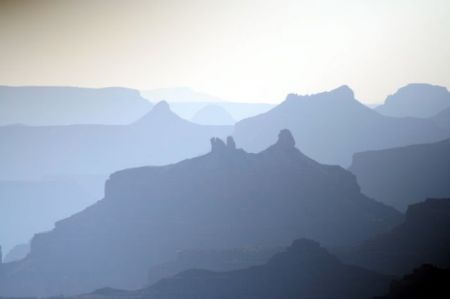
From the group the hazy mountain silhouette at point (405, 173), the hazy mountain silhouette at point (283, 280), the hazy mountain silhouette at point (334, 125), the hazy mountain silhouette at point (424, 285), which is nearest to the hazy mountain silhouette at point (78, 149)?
the hazy mountain silhouette at point (334, 125)

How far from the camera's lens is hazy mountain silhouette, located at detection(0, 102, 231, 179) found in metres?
162

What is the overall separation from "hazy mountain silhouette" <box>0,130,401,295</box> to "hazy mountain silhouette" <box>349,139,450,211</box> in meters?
9.38

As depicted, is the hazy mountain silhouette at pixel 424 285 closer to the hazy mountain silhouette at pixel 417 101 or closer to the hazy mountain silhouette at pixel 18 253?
the hazy mountain silhouette at pixel 18 253

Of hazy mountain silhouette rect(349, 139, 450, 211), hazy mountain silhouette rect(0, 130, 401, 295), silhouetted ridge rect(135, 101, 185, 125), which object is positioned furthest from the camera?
silhouetted ridge rect(135, 101, 185, 125)

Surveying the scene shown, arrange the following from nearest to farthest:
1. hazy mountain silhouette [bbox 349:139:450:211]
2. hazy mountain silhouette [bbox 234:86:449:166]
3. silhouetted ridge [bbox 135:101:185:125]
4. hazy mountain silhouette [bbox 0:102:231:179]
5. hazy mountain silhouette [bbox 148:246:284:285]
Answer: hazy mountain silhouette [bbox 148:246:284:285] → hazy mountain silhouette [bbox 349:139:450:211] → hazy mountain silhouette [bbox 234:86:449:166] → silhouetted ridge [bbox 135:101:185:125] → hazy mountain silhouette [bbox 0:102:231:179]

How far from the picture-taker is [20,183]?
473 ft

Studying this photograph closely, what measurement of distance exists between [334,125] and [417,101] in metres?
33.6

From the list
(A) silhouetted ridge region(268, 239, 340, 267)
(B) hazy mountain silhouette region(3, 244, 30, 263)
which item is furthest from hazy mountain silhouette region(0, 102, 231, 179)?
(A) silhouetted ridge region(268, 239, 340, 267)

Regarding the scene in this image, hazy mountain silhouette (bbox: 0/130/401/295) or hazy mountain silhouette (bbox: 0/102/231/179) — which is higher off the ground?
hazy mountain silhouette (bbox: 0/102/231/179)

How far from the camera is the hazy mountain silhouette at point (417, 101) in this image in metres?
122

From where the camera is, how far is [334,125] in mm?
102438

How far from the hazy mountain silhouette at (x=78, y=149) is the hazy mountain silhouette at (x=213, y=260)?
111 m

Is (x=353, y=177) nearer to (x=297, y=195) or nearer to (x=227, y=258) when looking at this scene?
(x=297, y=195)

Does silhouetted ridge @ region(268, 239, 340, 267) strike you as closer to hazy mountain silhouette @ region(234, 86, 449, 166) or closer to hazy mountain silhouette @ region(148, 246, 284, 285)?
hazy mountain silhouette @ region(148, 246, 284, 285)
